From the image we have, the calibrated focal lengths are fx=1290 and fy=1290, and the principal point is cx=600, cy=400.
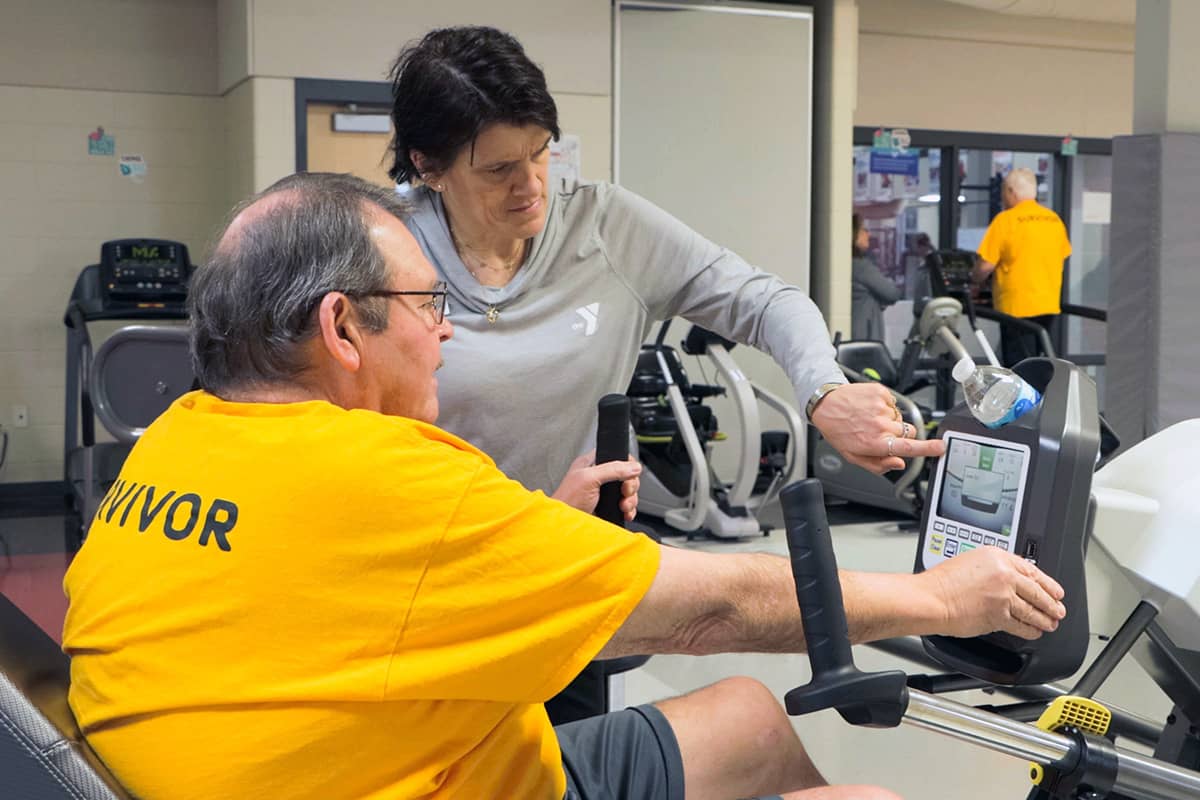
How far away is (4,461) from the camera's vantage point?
6.81 metres

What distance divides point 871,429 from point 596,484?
0.36 metres

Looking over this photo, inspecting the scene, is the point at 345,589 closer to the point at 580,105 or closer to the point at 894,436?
the point at 894,436

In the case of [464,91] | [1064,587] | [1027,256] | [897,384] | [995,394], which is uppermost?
[464,91]

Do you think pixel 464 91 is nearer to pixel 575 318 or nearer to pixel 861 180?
pixel 575 318

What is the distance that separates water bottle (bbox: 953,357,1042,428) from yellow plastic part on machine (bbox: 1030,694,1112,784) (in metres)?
0.36

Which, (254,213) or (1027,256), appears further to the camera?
(1027,256)

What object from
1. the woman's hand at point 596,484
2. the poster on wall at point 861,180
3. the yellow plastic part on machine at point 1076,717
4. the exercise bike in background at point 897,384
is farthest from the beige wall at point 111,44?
the yellow plastic part on machine at point 1076,717

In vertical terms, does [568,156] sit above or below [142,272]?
above

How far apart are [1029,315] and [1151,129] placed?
2.83 metres

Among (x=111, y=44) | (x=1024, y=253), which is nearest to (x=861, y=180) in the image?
(x=1024, y=253)

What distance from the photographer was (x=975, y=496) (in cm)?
163

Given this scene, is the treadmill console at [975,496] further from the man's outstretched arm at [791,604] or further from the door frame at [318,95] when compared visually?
the door frame at [318,95]

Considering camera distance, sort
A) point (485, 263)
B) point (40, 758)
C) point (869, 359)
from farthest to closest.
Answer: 1. point (869, 359)
2. point (485, 263)
3. point (40, 758)

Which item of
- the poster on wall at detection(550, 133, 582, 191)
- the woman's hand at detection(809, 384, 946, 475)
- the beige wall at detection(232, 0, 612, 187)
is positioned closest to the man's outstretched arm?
the woman's hand at detection(809, 384, 946, 475)
